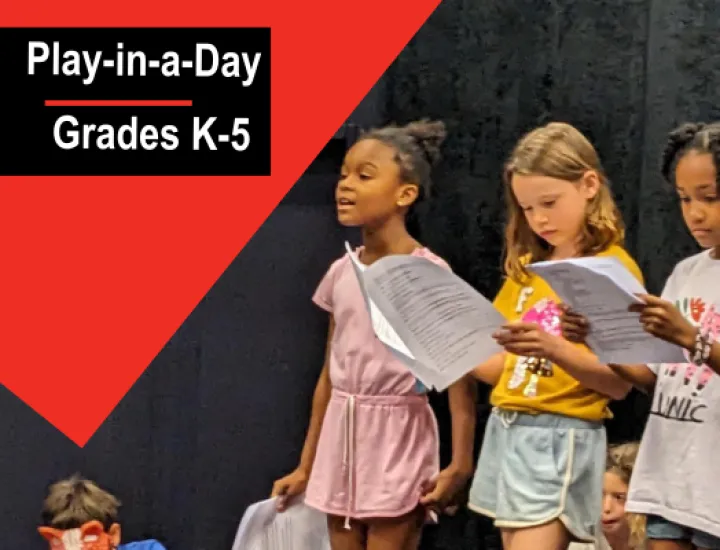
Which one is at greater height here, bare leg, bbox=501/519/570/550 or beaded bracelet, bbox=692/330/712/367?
beaded bracelet, bbox=692/330/712/367

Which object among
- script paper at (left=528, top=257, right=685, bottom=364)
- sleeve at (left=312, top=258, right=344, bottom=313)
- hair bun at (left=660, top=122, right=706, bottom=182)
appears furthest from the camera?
sleeve at (left=312, top=258, right=344, bottom=313)

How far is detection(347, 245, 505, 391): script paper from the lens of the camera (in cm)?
171

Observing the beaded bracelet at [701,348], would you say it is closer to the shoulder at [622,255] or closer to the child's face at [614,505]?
the shoulder at [622,255]

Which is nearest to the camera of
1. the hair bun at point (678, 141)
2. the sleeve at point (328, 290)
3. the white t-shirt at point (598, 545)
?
the hair bun at point (678, 141)

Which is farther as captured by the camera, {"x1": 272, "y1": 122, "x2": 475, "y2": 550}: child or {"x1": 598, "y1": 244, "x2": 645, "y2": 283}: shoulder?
{"x1": 272, "y1": 122, "x2": 475, "y2": 550}: child

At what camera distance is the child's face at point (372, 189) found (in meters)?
2.17

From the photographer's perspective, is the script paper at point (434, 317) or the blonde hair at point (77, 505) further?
the blonde hair at point (77, 505)

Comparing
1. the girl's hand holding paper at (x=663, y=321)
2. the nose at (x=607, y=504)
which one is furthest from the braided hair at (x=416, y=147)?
the girl's hand holding paper at (x=663, y=321)

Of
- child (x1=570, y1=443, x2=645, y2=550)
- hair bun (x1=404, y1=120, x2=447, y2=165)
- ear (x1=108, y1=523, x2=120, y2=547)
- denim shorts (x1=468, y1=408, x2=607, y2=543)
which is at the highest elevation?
hair bun (x1=404, y1=120, x2=447, y2=165)

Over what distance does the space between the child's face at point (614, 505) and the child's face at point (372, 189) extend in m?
0.61

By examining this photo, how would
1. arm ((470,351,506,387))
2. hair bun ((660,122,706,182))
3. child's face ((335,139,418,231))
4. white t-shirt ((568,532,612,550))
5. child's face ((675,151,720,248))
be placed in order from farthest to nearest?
child's face ((335,139,418,231)) → white t-shirt ((568,532,612,550)) → arm ((470,351,506,387)) → hair bun ((660,122,706,182)) → child's face ((675,151,720,248))

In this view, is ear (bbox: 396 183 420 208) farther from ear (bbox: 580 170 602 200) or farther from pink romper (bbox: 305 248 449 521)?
ear (bbox: 580 170 602 200)

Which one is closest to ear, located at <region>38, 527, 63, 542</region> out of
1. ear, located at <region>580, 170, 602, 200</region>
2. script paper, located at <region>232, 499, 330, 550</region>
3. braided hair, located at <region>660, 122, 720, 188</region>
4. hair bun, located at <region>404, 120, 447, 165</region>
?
script paper, located at <region>232, 499, 330, 550</region>

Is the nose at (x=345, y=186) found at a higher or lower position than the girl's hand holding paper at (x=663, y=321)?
higher
